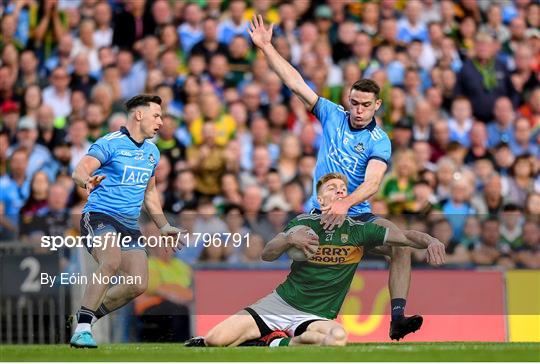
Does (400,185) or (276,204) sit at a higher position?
(400,185)

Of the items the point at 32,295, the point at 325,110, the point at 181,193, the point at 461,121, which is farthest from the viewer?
the point at 461,121

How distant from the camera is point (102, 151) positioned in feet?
37.7

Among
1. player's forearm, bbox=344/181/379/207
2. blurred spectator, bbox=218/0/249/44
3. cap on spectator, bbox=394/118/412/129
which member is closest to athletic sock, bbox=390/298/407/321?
player's forearm, bbox=344/181/379/207

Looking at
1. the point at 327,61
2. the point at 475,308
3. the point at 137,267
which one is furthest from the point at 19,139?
the point at 475,308

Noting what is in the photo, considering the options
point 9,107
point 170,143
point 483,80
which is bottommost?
point 170,143

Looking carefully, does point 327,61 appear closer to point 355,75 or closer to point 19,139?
point 355,75

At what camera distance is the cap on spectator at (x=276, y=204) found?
52.2ft

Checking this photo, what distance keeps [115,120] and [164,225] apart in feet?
15.8

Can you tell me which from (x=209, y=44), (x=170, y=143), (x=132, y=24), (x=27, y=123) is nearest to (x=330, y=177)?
(x=170, y=143)

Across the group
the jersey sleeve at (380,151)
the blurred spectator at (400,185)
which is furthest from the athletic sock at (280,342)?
the blurred spectator at (400,185)

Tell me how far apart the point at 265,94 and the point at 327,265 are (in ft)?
20.5

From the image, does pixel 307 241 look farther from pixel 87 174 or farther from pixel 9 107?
pixel 9 107

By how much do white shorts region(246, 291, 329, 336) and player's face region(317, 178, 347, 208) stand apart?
2.96ft

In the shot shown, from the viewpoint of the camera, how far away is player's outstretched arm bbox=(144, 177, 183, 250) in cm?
1205
